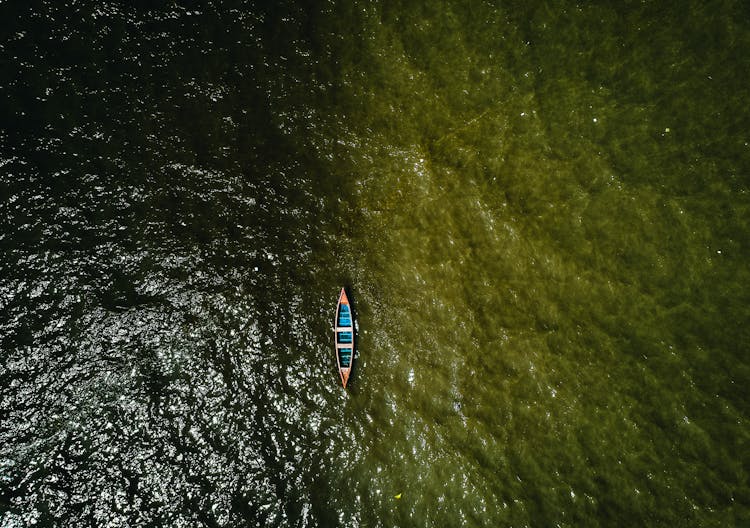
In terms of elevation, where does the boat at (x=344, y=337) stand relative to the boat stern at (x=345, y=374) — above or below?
above

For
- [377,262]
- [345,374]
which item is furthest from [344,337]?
[377,262]

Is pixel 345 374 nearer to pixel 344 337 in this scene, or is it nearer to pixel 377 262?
pixel 344 337

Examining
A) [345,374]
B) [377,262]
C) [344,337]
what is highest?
[377,262]

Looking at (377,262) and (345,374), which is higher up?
(377,262)

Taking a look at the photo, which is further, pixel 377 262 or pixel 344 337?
pixel 377 262

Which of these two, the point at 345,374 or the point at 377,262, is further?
the point at 377,262

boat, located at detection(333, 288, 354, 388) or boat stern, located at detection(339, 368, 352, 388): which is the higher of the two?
boat, located at detection(333, 288, 354, 388)
